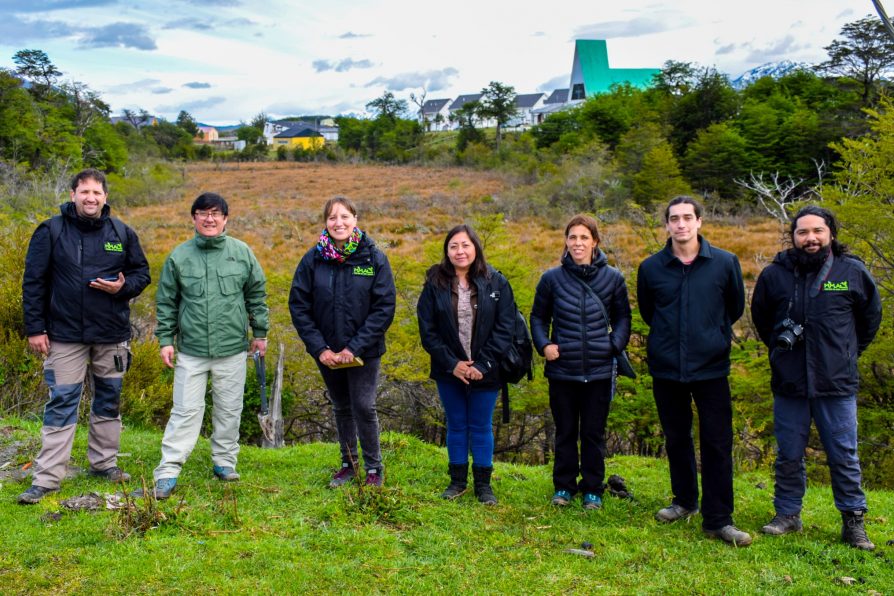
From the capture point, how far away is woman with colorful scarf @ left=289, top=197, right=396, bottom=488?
4.91 meters

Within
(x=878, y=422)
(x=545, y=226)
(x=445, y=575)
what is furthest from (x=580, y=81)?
(x=445, y=575)

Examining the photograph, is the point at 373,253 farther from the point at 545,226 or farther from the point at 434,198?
the point at 434,198

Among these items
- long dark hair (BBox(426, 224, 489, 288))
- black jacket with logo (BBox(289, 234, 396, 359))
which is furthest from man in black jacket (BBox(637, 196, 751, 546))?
black jacket with logo (BBox(289, 234, 396, 359))

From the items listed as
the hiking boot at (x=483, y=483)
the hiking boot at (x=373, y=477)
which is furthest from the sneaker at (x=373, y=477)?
the hiking boot at (x=483, y=483)

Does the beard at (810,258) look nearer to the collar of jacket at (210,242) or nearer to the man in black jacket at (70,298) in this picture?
the collar of jacket at (210,242)

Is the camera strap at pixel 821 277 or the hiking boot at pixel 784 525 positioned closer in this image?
the camera strap at pixel 821 277

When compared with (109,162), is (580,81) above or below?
above

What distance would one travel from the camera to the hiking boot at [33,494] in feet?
15.6

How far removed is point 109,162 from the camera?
4675 centimetres

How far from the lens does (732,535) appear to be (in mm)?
4406

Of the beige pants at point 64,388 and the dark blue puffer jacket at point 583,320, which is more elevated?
the dark blue puffer jacket at point 583,320

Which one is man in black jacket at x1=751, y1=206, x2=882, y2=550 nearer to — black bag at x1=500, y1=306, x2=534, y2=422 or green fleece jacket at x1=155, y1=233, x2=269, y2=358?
black bag at x1=500, y1=306, x2=534, y2=422

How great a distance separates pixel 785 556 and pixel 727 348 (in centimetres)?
130

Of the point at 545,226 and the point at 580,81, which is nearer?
the point at 545,226
